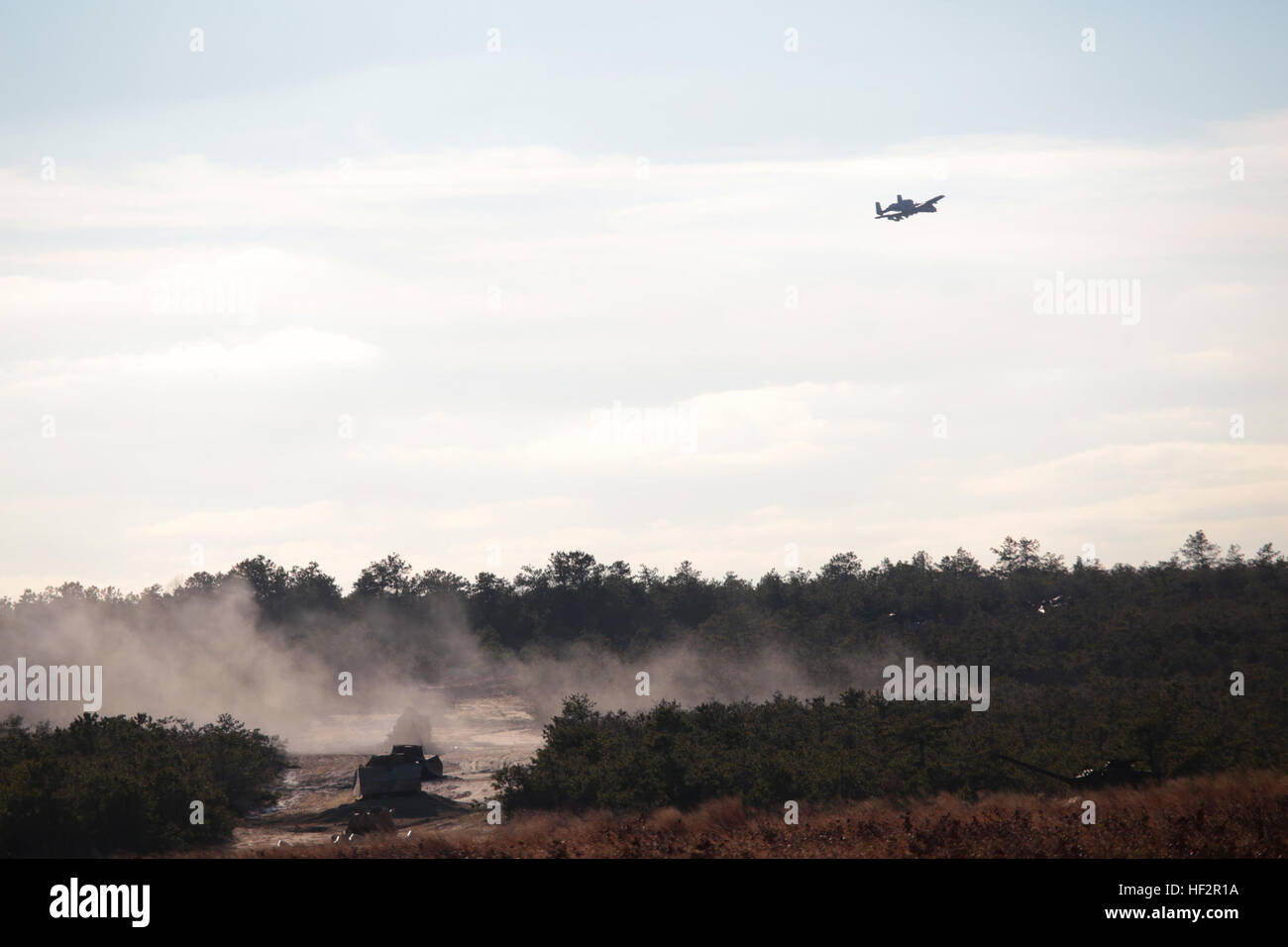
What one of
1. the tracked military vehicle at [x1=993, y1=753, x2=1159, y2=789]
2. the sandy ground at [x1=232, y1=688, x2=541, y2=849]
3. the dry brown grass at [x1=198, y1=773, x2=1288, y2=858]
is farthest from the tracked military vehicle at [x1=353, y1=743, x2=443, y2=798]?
the tracked military vehicle at [x1=993, y1=753, x2=1159, y2=789]

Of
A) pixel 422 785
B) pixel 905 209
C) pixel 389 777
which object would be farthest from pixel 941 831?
pixel 905 209

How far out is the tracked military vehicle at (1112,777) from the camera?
34719 millimetres

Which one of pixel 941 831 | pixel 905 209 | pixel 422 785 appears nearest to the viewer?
pixel 941 831

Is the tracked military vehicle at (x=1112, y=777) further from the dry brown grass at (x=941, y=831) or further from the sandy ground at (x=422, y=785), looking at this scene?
the sandy ground at (x=422, y=785)

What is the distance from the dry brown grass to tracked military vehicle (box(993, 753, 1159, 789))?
1.50 meters

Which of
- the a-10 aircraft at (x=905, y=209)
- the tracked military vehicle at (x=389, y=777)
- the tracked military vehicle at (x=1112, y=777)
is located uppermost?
the a-10 aircraft at (x=905, y=209)

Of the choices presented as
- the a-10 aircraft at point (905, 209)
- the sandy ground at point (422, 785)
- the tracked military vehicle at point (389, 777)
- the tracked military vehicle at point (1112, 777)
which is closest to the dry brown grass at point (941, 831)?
the tracked military vehicle at point (1112, 777)

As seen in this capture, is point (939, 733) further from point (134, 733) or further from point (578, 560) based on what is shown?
point (578, 560)

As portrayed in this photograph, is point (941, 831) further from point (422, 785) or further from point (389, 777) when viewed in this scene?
point (422, 785)

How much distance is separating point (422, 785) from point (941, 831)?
28.6 metres

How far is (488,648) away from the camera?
312 ft

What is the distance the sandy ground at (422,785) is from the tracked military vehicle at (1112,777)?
65.8 ft

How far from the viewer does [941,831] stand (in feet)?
85.6
